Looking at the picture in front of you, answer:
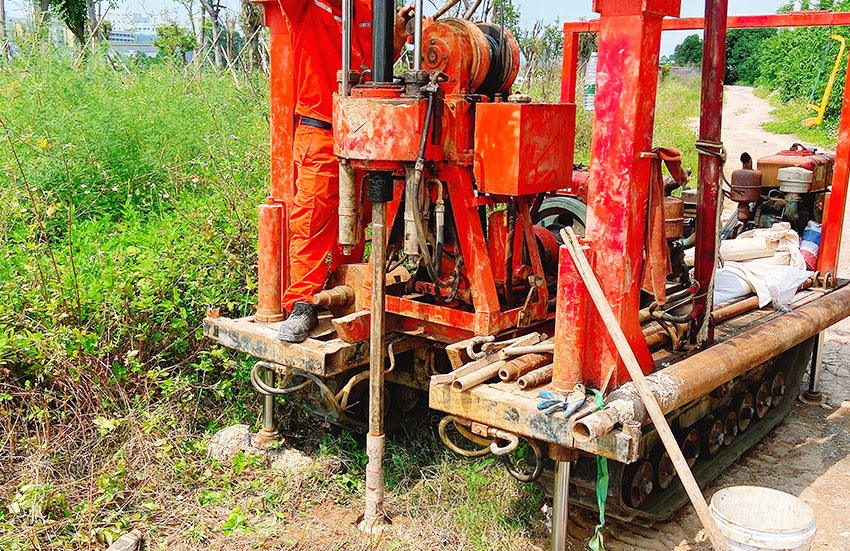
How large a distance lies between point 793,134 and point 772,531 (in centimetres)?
2292

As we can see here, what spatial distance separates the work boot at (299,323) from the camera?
4.48m

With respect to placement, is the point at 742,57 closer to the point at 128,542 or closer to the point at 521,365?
the point at 521,365

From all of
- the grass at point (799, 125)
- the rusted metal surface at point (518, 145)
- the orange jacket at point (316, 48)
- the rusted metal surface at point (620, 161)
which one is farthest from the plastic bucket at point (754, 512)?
the grass at point (799, 125)

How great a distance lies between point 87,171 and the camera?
6.82m

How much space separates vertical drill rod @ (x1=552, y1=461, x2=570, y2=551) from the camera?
12.4ft

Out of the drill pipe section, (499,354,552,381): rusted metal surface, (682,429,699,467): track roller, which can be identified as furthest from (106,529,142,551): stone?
(682,429,699,467): track roller

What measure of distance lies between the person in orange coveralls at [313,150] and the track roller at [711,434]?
2424 mm

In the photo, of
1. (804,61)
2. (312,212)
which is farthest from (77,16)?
(804,61)

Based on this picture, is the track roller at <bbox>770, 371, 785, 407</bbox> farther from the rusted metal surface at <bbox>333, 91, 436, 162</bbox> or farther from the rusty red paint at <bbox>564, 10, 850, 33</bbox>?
the rusted metal surface at <bbox>333, 91, 436, 162</bbox>

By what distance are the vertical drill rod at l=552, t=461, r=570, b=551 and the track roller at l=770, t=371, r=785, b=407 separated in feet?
9.14

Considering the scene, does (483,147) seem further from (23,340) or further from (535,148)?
(23,340)

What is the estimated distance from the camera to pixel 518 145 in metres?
3.93

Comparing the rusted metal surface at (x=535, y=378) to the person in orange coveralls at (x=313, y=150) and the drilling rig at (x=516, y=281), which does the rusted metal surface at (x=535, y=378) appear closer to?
the drilling rig at (x=516, y=281)

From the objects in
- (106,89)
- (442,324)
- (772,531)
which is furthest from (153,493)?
(106,89)
